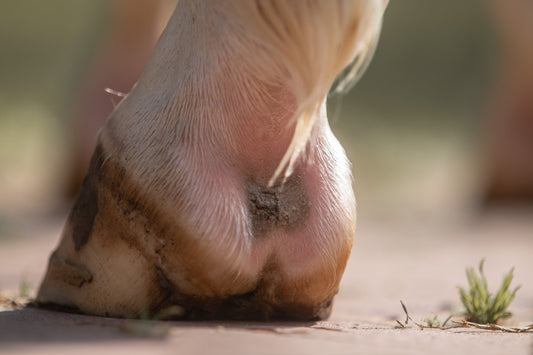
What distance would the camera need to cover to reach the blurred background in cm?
538

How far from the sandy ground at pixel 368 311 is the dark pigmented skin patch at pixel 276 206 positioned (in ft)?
0.79

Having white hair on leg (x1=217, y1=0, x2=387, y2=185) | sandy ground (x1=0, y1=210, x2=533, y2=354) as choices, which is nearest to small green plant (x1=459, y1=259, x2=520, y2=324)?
sandy ground (x1=0, y1=210, x2=533, y2=354)

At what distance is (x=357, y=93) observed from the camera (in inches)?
471

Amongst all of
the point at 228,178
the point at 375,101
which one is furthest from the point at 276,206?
the point at 375,101

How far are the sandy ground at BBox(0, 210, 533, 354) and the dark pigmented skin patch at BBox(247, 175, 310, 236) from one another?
0.24 m

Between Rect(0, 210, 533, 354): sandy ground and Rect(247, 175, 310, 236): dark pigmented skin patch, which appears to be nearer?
Rect(0, 210, 533, 354): sandy ground

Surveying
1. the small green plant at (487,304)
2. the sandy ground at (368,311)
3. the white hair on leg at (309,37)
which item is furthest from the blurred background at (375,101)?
the small green plant at (487,304)

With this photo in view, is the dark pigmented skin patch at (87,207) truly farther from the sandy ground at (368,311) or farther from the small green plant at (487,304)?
the small green plant at (487,304)

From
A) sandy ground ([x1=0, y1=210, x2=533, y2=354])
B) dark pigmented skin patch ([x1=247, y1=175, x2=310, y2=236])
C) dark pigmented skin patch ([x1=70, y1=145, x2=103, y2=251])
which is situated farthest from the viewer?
dark pigmented skin patch ([x1=70, y1=145, x2=103, y2=251])

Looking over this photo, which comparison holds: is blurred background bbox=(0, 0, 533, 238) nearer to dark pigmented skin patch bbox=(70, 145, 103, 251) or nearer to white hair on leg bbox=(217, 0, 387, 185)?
white hair on leg bbox=(217, 0, 387, 185)

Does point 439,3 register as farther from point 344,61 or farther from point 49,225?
point 344,61

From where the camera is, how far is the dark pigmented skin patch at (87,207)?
172 centimetres

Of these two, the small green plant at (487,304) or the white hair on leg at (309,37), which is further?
the small green plant at (487,304)

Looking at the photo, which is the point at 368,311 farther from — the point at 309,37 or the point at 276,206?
the point at 309,37
